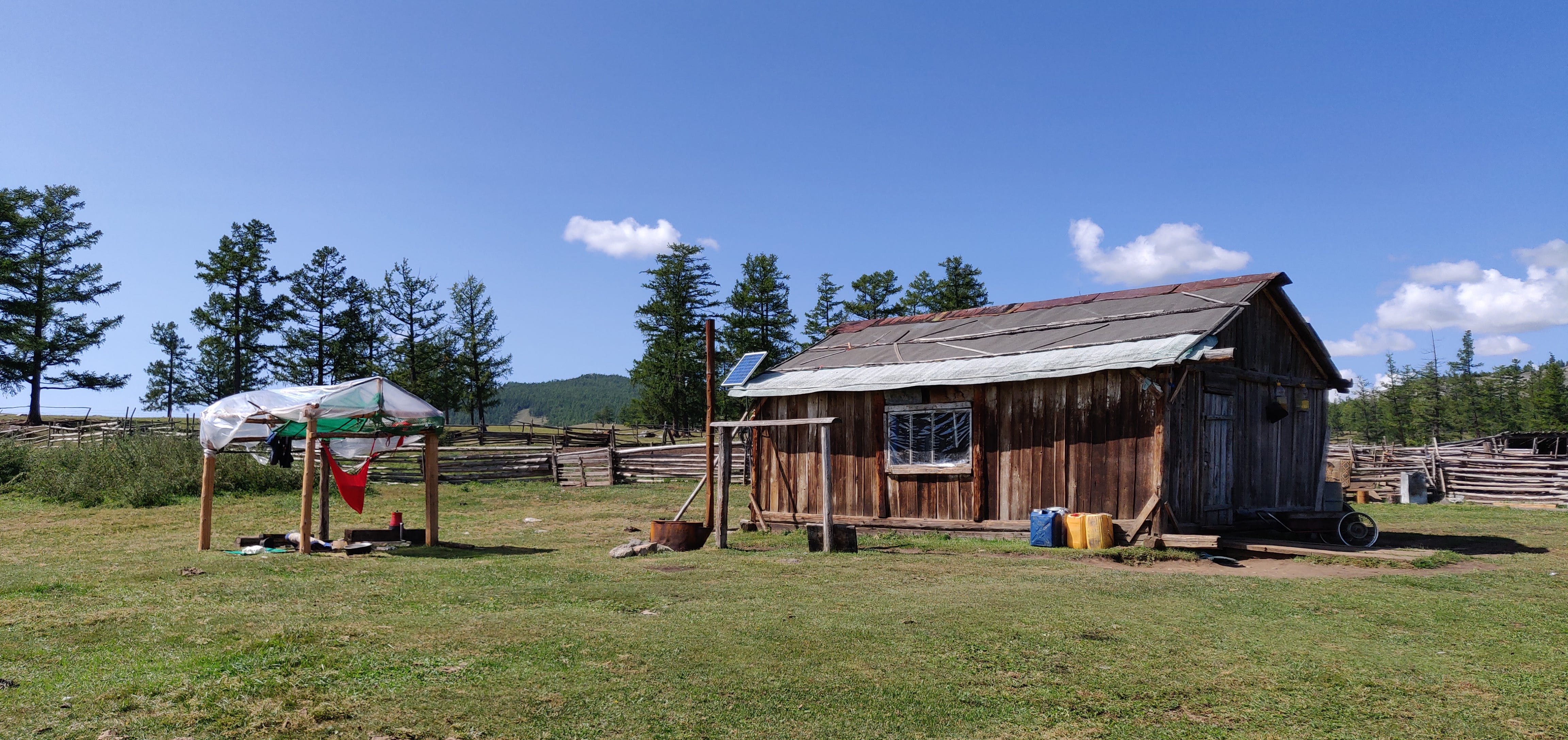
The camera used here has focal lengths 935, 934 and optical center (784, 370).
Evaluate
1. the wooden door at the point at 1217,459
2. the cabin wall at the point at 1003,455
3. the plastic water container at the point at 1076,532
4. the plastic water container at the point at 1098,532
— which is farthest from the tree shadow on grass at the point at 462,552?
the wooden door at the point at 1217,459

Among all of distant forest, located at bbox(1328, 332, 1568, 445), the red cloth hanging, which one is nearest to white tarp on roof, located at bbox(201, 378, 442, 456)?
the red cloth hanging

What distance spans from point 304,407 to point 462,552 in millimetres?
3047

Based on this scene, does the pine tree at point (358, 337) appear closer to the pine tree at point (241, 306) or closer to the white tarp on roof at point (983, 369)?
the pine tree at point (241, 306)

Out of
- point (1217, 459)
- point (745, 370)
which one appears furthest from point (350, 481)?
point (1217, 459)

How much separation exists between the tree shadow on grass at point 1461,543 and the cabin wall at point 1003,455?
14.1 feet

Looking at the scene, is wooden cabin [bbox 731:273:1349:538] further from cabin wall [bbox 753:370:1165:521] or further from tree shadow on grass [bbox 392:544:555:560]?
tree shadow on grass [bbox 392:544:555:560]

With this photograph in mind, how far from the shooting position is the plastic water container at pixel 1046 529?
45.8 ft

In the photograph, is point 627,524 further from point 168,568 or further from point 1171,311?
point 1171,311

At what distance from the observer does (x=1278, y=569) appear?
39.2 ft

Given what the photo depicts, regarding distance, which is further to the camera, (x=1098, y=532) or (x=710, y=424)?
(x=710, y=424)

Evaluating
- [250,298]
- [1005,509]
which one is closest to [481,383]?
[250,298]

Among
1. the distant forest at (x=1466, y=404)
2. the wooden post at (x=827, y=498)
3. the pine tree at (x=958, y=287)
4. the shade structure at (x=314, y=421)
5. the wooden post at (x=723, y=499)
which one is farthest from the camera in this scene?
the distant forest at (x=1466, y=404)

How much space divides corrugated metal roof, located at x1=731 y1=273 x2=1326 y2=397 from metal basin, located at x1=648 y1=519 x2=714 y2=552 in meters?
4.18

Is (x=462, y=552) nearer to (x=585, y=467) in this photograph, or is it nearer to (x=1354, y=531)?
(x=1354, y=531)
